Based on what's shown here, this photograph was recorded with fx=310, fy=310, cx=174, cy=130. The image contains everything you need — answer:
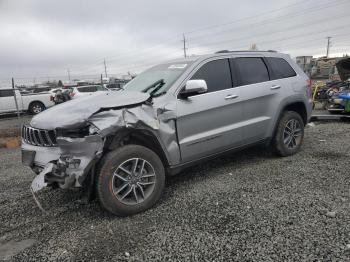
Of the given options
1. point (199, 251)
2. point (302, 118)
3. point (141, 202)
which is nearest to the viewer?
point (199, 251)

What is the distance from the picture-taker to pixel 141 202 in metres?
3.59

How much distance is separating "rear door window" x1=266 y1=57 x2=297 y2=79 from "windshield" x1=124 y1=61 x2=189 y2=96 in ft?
5.48

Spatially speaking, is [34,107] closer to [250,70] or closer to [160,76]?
[160,76]

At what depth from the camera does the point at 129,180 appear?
3.52 meters

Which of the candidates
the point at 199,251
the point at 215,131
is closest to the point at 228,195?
the point at 215,131

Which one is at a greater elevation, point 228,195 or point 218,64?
point 218,64

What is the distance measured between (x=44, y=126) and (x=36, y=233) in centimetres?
118

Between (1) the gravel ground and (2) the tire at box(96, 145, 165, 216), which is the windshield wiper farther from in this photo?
(1) the gravel ground

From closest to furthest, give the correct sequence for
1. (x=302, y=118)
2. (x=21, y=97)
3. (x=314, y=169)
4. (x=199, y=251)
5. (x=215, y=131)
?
1. (x=199, y=251)
2. (x=215, y=131)
3. (x=314, y=169)
4. (x=302, y=118)
5. (x=21, y=97)

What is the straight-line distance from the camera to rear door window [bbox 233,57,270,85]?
15.4 ft

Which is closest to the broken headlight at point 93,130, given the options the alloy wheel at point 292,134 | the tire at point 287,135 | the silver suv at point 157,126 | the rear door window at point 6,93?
the silver suv at point 157,126

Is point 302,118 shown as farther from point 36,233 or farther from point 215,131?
point 36,233

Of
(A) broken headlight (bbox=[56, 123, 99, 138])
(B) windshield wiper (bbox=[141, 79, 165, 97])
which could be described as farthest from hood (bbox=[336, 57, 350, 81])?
(A) broken headlight (bbox=[56, 123, 99, 138])

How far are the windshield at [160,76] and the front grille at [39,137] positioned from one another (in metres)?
1.34
